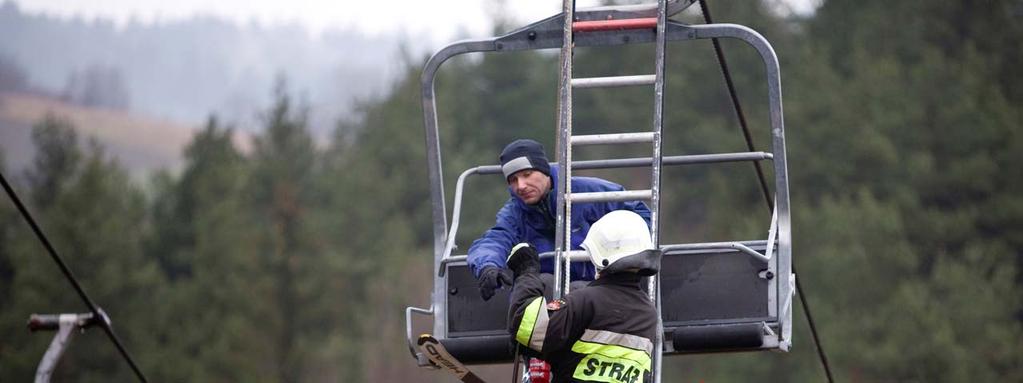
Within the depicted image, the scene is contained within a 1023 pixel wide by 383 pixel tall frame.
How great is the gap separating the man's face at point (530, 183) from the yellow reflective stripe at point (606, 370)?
1.42 meters

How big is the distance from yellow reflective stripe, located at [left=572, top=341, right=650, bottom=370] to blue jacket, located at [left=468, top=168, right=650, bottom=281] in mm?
1113

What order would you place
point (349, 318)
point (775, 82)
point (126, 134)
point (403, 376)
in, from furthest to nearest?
point (126, 134)
point (403, 376)
point (349, 318)
point (775, 82)

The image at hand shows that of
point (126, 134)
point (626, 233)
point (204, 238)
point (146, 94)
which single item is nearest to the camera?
point (626, 233)

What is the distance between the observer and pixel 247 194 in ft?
141

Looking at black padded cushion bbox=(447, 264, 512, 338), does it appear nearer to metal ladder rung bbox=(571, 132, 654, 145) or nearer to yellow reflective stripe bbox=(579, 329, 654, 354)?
metal ladder rung bbox=(571, 132, 654, 145)

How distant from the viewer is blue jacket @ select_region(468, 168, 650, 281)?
7973 millimetres

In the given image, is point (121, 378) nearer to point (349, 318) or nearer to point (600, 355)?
point (349, 318)

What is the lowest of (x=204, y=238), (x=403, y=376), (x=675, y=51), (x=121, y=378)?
(x=403, y=376)

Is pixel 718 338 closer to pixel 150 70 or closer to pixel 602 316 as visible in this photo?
pixel 602 316

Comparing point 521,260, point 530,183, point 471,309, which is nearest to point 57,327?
point 471,309

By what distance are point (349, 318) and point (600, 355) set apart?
36.1 metres

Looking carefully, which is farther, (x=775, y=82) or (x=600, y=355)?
(x=775, y=82)

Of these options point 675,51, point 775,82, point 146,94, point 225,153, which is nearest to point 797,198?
point 675,51

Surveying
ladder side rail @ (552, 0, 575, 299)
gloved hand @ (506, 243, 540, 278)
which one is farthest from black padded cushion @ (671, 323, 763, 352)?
gloved hand @ (506, 243, 540, 278)
